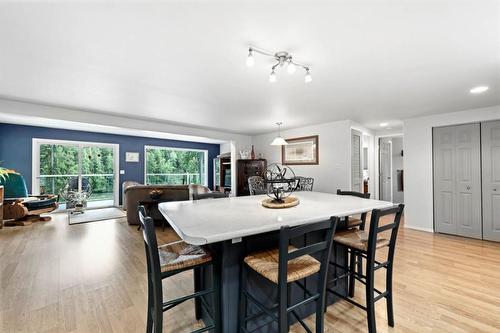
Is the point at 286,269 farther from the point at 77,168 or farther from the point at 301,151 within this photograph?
the point at 77,168

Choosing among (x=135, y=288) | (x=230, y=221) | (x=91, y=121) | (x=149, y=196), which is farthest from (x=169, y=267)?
(x=91, y=121)

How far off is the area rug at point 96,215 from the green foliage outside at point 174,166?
5.55 feet

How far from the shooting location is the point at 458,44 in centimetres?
184

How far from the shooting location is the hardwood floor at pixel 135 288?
174 centimetres

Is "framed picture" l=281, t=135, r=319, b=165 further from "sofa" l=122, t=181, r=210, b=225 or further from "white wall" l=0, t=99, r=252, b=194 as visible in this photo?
"sofa" l=122, t=181, r=210, b=225

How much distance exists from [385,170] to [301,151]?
8.78ft

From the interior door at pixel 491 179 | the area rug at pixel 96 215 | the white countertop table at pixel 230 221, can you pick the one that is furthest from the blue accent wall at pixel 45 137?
the interior door at pixel 491 179

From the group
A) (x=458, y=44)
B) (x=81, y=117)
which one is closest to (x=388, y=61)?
(x=458, y=44)

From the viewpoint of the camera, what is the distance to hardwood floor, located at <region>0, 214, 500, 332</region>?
174cm

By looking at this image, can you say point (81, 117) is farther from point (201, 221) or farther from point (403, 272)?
point (403, 272)

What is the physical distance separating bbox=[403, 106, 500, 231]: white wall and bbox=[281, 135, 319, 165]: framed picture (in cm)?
185

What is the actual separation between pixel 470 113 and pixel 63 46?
5861 millimetres

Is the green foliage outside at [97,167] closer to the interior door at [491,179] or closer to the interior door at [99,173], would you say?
the interior door at [99,173]

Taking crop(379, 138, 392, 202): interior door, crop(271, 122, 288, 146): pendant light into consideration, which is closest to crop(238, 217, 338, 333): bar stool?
crop(271, 122, 288, 146): pendant light
